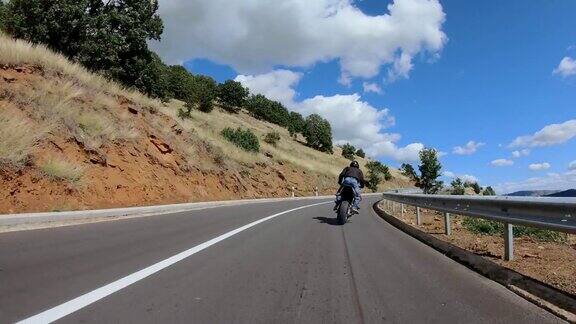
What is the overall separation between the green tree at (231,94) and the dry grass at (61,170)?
295ft

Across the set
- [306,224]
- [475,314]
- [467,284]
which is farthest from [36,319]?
[306,224]

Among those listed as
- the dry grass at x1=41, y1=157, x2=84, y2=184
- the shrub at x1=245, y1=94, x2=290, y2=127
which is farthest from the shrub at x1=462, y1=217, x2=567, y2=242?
the shrub at x1=245, y1=94, x2=290, y2=127

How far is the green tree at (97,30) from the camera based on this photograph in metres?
32.5

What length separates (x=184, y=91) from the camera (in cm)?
9112

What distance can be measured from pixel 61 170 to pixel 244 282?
41.6 ft

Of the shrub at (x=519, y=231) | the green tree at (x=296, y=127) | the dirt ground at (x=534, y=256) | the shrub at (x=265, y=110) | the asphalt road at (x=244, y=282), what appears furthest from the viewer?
the shrub at (x=265, y=110)

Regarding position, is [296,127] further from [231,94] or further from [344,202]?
[344,202]

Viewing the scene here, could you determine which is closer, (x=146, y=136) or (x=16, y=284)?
(x=16, y=284)

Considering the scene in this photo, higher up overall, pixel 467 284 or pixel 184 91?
pixel 184 91

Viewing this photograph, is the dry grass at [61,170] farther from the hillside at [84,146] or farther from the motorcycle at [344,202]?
the motorcycle at [344,202]

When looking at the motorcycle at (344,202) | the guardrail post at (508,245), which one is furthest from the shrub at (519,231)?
the guardrail post at (508,245)

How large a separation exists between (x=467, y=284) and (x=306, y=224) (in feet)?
28.6

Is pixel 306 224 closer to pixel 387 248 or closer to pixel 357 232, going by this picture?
pixel 357 232

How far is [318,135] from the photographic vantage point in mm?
107688
